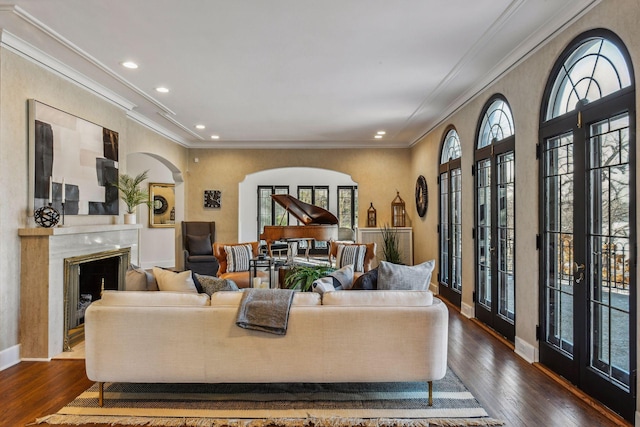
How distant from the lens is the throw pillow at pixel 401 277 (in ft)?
10.3

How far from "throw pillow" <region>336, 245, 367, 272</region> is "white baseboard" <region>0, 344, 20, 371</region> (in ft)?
13.5

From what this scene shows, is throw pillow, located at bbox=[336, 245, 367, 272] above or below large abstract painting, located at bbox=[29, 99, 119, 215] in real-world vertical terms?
below

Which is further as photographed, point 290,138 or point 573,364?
point 290,138

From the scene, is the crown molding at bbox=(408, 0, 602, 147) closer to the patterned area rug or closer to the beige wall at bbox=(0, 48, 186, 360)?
the patterned area rug

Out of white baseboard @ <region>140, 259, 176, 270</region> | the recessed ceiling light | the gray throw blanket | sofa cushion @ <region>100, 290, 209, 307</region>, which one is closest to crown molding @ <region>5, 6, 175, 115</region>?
the recessed ceiling light

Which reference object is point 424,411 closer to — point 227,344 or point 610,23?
point 227,344

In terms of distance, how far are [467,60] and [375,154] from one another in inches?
181

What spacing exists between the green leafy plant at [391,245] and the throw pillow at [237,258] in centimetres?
313

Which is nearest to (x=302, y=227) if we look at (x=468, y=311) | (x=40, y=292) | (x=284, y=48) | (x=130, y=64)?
(x=468, y=311)

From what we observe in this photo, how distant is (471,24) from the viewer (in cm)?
323

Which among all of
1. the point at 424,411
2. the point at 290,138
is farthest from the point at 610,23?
the point at 290,138

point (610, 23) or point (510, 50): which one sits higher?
point (510, 50)

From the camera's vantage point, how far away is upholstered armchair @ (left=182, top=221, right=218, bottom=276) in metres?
8.03

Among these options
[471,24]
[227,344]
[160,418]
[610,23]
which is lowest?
[160,418]
